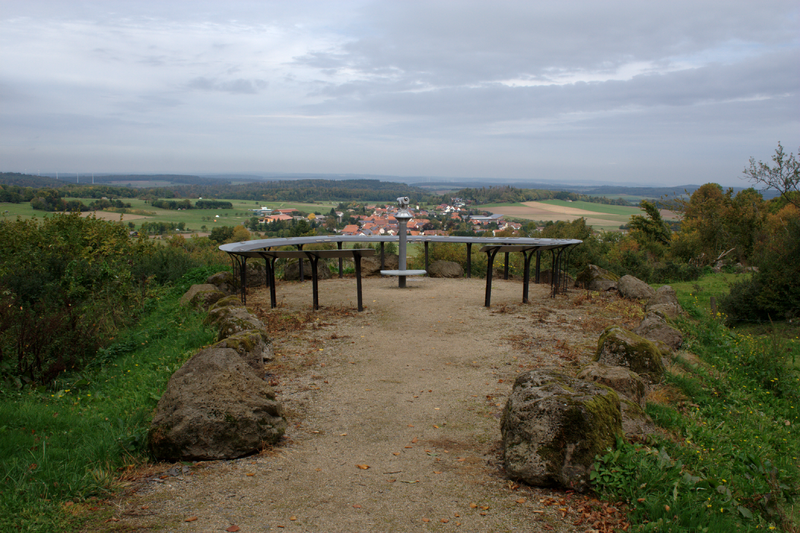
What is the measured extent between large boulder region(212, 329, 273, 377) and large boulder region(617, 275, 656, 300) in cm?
688

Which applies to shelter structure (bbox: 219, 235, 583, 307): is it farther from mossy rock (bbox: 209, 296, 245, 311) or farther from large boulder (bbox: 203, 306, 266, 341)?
large boulder (bbox: 203, 306, 266, 341)

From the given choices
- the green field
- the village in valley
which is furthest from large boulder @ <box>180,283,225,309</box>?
the green field

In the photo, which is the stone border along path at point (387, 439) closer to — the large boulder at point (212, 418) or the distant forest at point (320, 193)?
the large boulder at point (212, 418)

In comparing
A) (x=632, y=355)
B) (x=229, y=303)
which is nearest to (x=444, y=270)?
(x=229, y=303)

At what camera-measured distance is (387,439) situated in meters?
3.84

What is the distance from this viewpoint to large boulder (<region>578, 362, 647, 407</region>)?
13.6 feet

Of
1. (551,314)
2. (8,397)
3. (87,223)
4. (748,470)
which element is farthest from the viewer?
(87,223)

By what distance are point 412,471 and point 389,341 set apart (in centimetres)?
338

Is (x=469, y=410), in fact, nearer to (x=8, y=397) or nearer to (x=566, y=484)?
(x=566, y=484)

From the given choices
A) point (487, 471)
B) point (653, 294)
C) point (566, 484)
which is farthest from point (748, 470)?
point (653, 294)

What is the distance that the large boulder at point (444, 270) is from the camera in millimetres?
12203

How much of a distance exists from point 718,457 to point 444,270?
28.6 ft

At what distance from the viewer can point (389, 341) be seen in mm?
6652

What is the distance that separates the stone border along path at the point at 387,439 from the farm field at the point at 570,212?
24.4 metres
